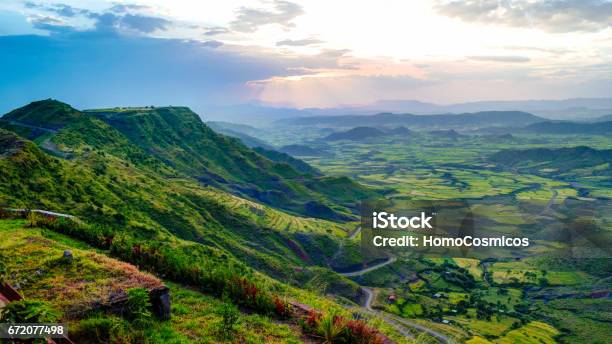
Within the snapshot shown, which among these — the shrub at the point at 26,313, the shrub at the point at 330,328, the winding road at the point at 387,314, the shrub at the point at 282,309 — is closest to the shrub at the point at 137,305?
the shrub at the point at 26,313

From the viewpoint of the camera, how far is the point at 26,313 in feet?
44.7

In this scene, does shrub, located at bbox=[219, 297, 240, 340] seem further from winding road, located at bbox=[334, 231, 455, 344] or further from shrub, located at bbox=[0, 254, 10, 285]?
winding road, located at bbox=[334, 231, 455, 344]

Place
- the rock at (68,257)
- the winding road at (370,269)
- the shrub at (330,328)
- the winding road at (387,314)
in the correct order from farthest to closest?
the winding road at (370,269), the winding road at (387,314), the rock at (68,257), the shrub at (330,328)

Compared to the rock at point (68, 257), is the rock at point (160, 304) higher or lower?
lower

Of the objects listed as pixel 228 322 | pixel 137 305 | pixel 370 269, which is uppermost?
pixel 137 305

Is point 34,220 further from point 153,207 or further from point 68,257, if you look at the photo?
point 153,207

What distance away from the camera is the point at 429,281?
13462cm

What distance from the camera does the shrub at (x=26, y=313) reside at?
44.1 ft

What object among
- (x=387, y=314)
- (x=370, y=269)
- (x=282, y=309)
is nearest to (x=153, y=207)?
(x=387, y=314)

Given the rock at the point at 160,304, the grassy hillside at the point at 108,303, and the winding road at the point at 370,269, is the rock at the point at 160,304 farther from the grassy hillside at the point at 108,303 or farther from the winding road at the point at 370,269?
the winding road at the point at 370,269

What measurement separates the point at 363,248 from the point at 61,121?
4827 inches

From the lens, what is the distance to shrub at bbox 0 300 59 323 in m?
13.5

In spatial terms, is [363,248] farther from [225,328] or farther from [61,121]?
[225,328]

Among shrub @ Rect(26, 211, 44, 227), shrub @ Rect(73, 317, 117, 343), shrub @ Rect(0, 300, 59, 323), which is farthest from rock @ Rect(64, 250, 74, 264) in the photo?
shrub @ Rect(26, 211, 44, 227)
